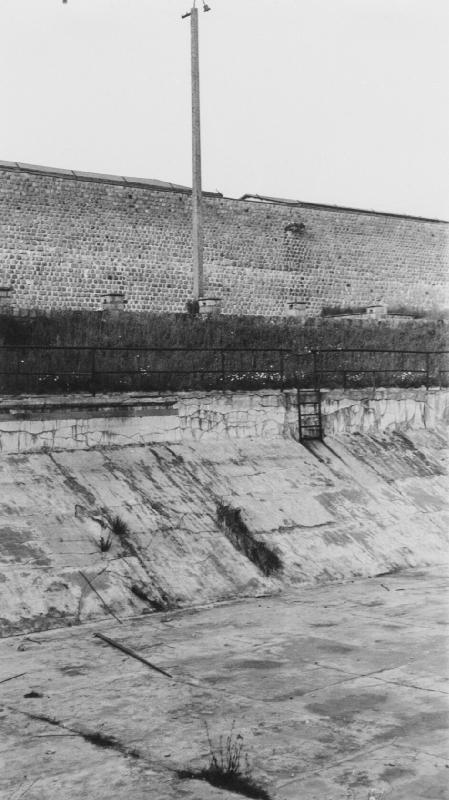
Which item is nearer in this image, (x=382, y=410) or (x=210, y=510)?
(x=210, y=510)

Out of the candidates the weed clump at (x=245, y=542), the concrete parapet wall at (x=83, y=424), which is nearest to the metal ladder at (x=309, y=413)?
the concrete parapet wall at (x=83, y=424)

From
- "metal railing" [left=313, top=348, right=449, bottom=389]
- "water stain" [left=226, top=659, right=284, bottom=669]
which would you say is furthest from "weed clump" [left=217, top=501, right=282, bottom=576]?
"metal railing" [left=313, top=348, right=449, bottom=389]

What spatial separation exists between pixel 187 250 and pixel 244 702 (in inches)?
990

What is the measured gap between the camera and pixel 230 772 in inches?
214

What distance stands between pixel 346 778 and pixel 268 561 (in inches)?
215

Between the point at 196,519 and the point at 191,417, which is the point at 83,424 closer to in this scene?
the point at 191,417

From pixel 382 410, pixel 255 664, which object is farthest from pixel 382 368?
pixel 255 664

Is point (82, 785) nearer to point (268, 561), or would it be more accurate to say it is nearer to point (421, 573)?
point (268, 561)

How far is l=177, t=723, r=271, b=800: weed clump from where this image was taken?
5.29 metres

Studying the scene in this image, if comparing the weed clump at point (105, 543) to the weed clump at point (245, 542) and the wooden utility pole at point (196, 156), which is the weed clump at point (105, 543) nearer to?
the weed clump at point (245, 542)

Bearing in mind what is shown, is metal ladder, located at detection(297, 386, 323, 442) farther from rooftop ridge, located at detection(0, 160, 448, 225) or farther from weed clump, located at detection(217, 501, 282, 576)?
rooftop ridge, located at detection(0, 160, 448, 225)

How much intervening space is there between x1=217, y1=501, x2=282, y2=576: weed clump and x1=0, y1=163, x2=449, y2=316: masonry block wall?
17.2 metres

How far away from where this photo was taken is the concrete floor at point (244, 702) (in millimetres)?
5430

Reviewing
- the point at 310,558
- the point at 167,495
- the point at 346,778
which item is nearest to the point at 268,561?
the point at 310,558
